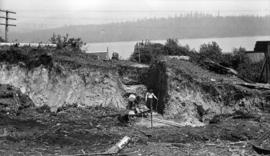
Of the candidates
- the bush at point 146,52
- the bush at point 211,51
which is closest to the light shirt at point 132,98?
the bush at point 146,52

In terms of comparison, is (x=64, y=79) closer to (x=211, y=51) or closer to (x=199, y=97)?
(x=199, y=97)

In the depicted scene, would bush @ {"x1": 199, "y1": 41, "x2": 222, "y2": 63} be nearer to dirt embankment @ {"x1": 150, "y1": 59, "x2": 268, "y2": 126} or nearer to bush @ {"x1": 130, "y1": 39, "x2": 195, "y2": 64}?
bush @ {"x1": 130, "y1": 39, "x2": 195, "y2": 64}

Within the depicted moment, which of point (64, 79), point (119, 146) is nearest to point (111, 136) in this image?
point (119, 146)

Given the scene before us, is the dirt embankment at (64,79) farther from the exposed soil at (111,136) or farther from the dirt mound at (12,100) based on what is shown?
the exposed soil at (111,136)

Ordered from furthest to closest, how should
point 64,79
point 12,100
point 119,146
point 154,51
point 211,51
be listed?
1. point 211,51
2. point 154,51
3. point 64,79
4. point 12,100
5. point 119,146

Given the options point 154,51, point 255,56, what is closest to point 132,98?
point 154,51

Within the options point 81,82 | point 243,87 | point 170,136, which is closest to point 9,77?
point 81,82

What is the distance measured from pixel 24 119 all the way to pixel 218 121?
23.4 feet

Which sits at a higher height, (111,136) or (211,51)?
(211,51)

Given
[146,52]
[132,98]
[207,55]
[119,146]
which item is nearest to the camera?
[119,146]

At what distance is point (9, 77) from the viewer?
58.9 ft

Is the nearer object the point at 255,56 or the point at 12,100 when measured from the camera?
the point at 12,100

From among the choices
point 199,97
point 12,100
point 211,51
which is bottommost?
point 12,100

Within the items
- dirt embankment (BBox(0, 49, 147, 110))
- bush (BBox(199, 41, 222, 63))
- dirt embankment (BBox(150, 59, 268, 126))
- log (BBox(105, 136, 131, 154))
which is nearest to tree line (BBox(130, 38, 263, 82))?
bush (BBox(199, 41, 222, 63))
